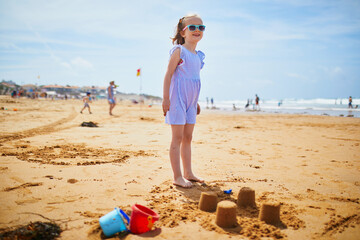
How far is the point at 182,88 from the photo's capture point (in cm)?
320

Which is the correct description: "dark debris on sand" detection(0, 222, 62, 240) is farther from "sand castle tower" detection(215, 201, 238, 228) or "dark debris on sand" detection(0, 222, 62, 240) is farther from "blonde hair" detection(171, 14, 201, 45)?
"blonde hair" detection(171, 14, 201, 45)

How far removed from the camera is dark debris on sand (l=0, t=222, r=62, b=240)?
179 cm

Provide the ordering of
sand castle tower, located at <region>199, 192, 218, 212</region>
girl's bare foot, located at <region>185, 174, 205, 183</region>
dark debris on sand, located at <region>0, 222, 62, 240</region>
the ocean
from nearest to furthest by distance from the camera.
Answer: dark debris on sand, located at <region>0, 222, 62, 240</region>, sand castle tower, located at <region>199, 192, 218, 212</region>, girl's bare foot, located at <region>185, 174, 205, 183</region>, the ocean

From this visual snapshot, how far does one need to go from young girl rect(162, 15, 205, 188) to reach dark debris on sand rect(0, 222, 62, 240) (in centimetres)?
157

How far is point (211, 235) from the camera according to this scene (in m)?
1.98

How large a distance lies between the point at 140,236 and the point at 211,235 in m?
0.58

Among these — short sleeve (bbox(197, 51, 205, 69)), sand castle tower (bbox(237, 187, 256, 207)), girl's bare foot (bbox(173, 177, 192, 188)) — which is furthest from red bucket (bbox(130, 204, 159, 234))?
short sleeve (bbox(197, 51, 205, 69))

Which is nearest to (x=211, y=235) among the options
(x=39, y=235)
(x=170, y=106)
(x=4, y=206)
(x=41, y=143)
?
(x=39, y=235)

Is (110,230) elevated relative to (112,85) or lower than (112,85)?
lower

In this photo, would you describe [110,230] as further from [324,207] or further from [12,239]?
[324,207]

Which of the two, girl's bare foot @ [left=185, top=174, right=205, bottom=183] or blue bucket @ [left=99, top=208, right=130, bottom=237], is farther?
girl's bare foot @ [left=185, top=174, right=205, bottom=183]

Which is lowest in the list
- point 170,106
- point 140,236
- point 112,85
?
point 140,236

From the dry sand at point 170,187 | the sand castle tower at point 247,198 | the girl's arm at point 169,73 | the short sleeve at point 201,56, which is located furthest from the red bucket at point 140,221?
the short sleeve at point 201,56

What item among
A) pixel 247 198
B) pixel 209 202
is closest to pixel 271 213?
pixel 247 198
